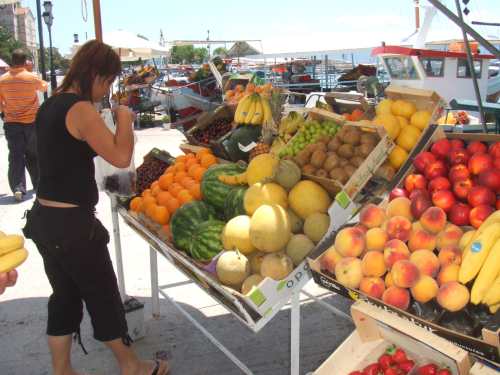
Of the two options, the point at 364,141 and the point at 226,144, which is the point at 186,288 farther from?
the point at 364,141

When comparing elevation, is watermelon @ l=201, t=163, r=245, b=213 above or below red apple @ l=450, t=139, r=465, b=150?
below

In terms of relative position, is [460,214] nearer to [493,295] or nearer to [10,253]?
[493,295]

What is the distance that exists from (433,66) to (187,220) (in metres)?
12.5

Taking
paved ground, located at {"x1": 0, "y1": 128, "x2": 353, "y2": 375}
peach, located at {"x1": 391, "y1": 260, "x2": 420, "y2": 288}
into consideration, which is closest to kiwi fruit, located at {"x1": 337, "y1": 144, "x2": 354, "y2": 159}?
peach, located at {"x1": 391, "y1": 260, "x2": 420, "y2": 288}

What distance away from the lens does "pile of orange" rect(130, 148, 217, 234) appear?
3.05 meters

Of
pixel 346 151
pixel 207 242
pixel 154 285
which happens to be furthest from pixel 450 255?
pixel 154 285

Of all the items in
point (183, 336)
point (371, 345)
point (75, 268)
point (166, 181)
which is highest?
point (166, 181)

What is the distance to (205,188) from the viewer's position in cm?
297

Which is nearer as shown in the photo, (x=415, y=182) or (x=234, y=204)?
(x=415, y=182)

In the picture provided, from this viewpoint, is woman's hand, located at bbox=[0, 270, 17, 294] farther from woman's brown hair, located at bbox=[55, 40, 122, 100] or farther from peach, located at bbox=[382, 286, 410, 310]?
peach, located at bbox=[382, 286, 410, 310]

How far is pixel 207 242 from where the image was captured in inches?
99.2

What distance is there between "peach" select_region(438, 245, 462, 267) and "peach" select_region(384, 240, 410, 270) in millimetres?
123

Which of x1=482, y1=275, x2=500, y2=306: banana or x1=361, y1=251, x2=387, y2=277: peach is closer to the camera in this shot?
x1=482, y1=275, x2=500, y2=306: banana

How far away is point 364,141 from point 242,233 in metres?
0.82
